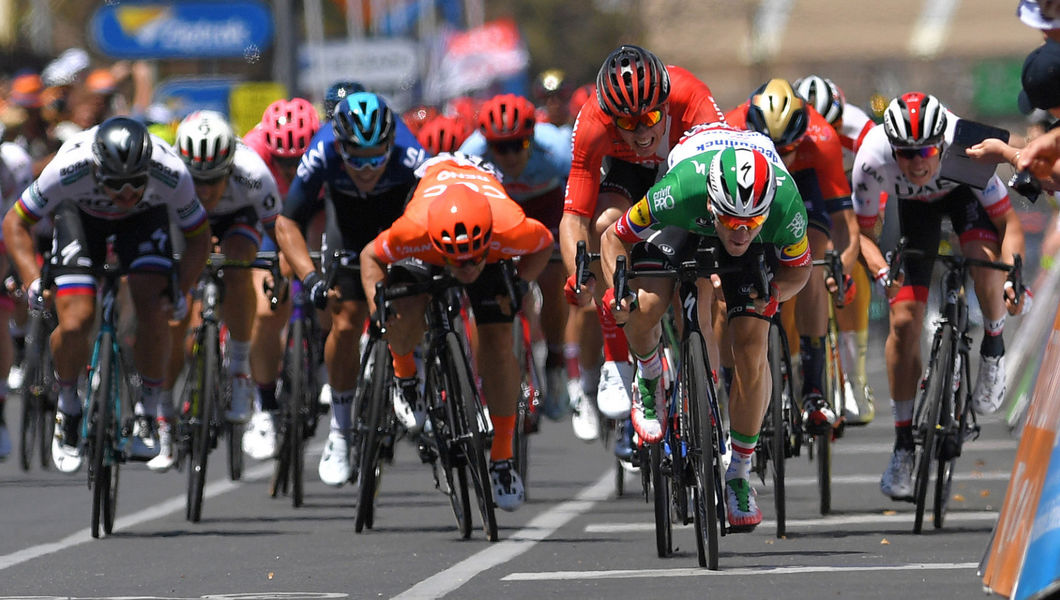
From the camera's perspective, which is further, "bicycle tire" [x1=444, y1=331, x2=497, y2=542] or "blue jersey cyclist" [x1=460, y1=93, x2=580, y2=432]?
"blue jersey cyclist" [x1=460, y1=93, x2=580, y2=432]

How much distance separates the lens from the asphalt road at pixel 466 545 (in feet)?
28.7

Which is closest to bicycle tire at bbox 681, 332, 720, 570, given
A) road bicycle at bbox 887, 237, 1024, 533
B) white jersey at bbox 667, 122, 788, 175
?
white jersey at bbox 667, 122, 788, 175

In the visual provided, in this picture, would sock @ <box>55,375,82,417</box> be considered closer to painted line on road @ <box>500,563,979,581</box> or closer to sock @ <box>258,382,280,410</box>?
sock @ <box>258,382,280,410</box>

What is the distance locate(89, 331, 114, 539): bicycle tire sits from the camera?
10828 mm

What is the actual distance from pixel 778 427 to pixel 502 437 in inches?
51.9

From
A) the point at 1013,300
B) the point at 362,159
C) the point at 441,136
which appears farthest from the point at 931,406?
the point at 441,136

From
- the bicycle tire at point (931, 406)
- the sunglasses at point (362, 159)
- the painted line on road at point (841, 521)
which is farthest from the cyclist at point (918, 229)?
the sunglasses at point (362, 159)

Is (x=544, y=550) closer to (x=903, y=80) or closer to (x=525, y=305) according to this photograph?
(x=525, y=305)

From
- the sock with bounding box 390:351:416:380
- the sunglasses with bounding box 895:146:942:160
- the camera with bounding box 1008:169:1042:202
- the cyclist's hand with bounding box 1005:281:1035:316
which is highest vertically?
the sunglasses with bounding box 895:146:942:160

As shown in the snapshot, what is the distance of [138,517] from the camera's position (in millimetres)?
12094

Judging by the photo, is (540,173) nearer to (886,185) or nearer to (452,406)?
(886,185)

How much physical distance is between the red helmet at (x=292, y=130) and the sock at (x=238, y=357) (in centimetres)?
118

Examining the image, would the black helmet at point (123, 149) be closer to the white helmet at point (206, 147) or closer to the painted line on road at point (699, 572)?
the white helmet at point (206, 147)

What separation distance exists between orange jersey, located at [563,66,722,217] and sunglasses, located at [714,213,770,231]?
67.9 inches
